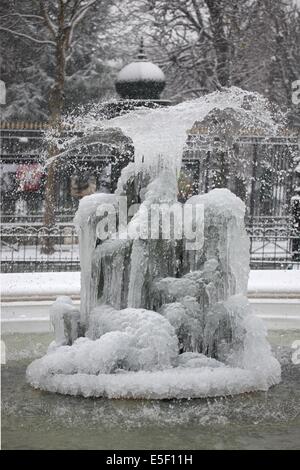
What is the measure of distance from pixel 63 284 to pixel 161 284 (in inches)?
247

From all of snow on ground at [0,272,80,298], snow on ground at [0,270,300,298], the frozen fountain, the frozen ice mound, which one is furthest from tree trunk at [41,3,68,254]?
the frozen ice mound

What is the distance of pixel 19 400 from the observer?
8.22 m

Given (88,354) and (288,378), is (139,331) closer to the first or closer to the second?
(88,354)

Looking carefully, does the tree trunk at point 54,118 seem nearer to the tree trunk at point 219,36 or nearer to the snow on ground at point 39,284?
the snow on ground at point 39,284

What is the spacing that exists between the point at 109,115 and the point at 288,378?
7977 millimetres

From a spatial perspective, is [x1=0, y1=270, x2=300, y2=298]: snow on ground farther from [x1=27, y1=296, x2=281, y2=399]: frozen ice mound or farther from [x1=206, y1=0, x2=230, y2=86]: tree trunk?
[x1=206, y1=0, x2=230, y2=86]: tree trunk

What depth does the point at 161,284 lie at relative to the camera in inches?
357

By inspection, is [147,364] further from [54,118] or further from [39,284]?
[54,118]

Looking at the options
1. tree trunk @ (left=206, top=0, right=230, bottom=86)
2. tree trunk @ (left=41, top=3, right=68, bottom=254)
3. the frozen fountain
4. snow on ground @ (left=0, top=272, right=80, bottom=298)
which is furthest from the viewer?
tree trunk @ (left=206, top=0, right=230, bottom=86)

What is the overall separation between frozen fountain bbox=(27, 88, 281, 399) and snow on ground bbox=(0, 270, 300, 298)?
4.90 meters

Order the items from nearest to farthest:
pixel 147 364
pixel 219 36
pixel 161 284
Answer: pixel 147 364 < pixel 161 284 < pixel 219 36

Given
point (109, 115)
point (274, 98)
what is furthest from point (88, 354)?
point (274, 98)

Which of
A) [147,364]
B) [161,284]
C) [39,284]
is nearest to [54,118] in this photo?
[39,284]

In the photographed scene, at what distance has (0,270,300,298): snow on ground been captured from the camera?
563 inches
